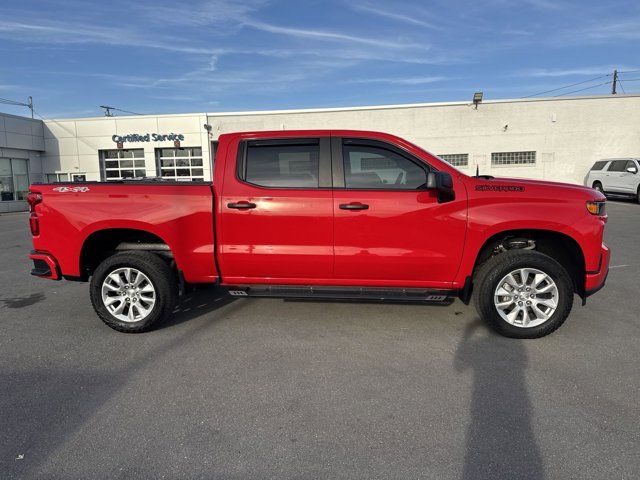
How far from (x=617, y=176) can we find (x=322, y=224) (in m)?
20.3

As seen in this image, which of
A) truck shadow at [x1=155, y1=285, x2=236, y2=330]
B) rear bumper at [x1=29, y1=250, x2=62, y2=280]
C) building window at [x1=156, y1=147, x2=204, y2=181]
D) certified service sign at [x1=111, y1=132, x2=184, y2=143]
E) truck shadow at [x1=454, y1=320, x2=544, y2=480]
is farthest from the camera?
building window at [x1=156, y1=147, x2=204, y2=181]

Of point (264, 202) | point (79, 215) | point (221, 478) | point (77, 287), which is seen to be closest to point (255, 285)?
point (264, 202)

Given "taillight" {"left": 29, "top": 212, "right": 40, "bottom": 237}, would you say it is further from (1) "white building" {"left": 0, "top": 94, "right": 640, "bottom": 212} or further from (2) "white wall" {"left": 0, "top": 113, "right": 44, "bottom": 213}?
(2) "white wall" {"left": 0, "top": 113, "right": 44, "bottom": 213}

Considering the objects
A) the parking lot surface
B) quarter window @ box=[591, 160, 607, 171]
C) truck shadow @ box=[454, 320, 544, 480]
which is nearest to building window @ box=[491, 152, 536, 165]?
quarter window @ box=[591, 160, 607, 171]

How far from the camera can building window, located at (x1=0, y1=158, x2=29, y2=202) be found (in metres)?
23.0

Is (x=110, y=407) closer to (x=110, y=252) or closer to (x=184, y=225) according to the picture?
(x=184, y=225)

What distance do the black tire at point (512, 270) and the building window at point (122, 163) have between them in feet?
83.6

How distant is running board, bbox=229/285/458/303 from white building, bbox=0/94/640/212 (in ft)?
67.0

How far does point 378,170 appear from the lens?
4.20 m

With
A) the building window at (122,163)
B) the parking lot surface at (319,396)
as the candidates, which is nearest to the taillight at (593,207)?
the parking lot surface at (319,396)

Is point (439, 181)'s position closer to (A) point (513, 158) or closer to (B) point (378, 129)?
(B) point (378, 129)

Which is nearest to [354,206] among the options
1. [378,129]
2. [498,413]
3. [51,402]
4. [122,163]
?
[498,413]

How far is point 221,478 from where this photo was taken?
2.24m

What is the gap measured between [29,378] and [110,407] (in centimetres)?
97
